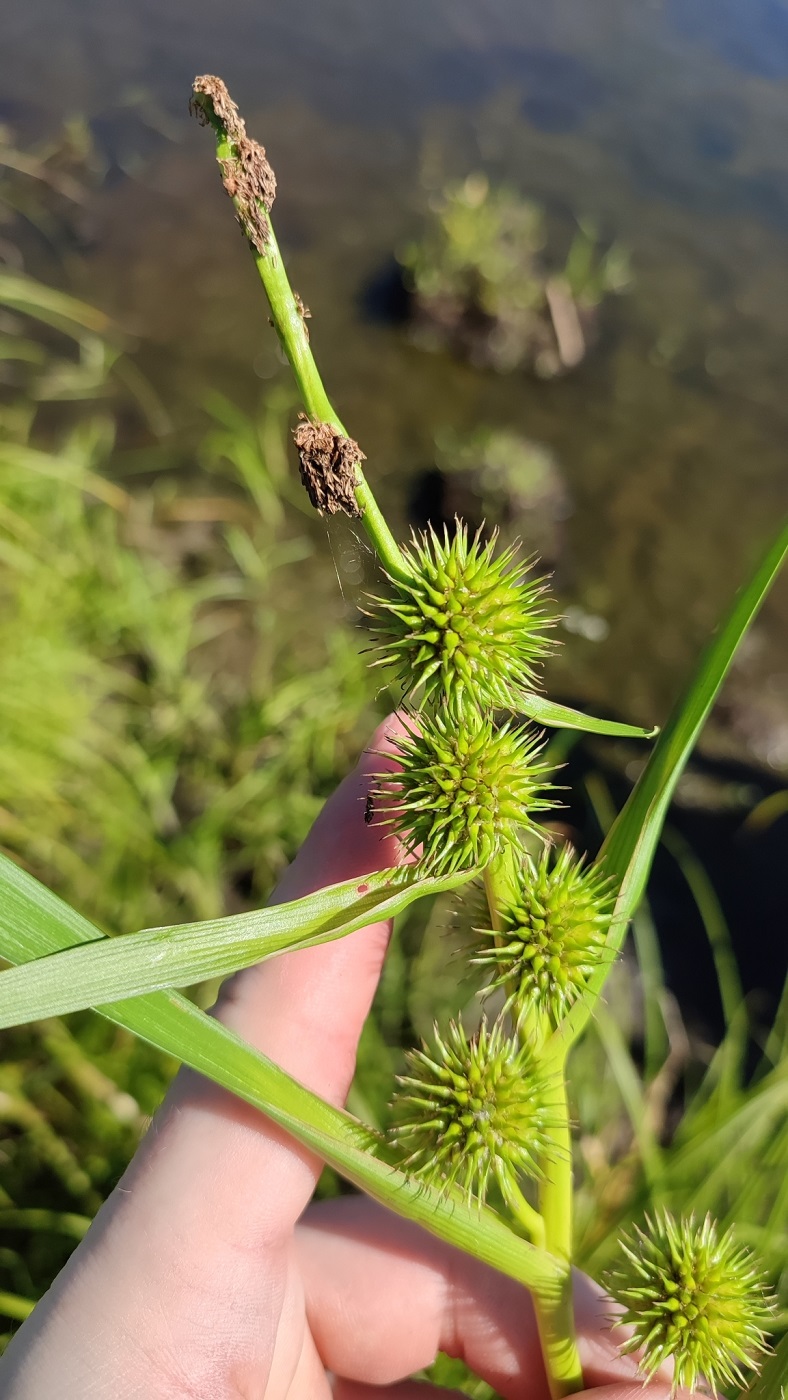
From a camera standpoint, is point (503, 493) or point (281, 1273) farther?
point (503, 493)

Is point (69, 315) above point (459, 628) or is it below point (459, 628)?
above

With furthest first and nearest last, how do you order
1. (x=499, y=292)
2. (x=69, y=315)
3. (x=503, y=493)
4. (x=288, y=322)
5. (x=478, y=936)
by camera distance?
(x=499, y=292) → (x=69, y=315) → (x=503, y=493) → (x=478, y=936) → (x=288, y=322)

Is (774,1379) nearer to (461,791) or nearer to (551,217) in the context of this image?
(461,791)

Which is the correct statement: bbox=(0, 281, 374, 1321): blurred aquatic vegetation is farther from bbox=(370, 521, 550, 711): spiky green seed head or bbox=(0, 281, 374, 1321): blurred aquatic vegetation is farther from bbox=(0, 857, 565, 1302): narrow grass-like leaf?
bbox=(370, 521, 550, 711): spiky green seed head

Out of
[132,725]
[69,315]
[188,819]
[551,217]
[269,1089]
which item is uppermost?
[551,217]

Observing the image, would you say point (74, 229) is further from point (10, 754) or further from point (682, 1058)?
point (682, 1058)

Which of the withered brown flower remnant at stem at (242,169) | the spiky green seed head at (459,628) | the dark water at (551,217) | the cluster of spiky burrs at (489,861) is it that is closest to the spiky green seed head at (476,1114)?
the cluster of spiky burrs at (489,861)

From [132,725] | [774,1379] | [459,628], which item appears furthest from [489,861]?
[132,725]
